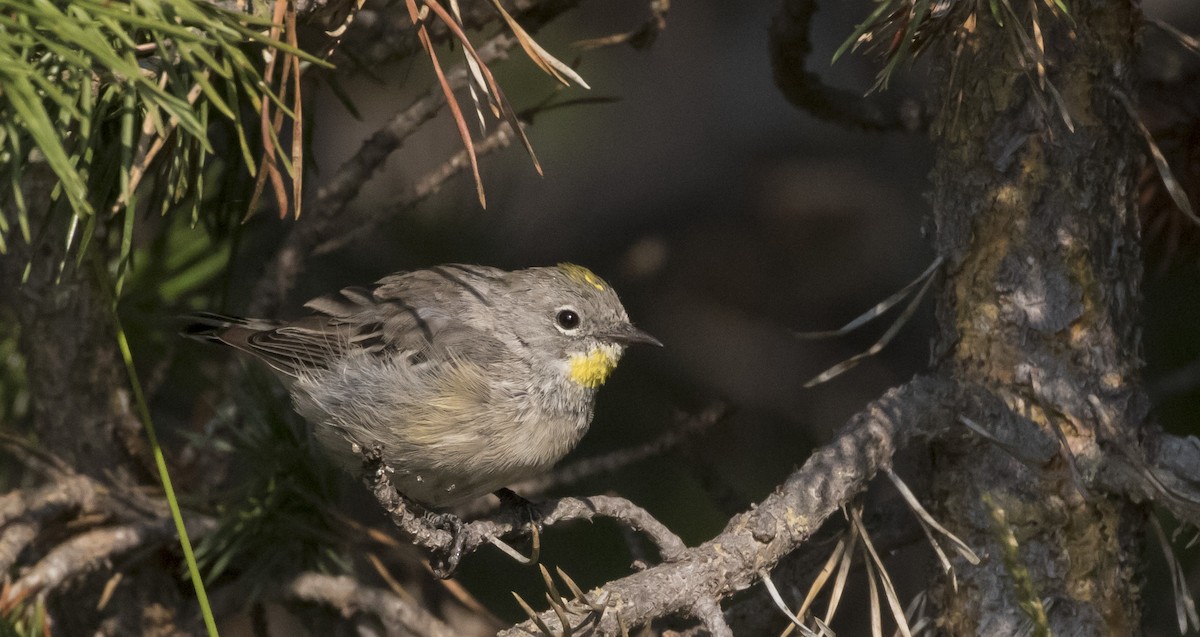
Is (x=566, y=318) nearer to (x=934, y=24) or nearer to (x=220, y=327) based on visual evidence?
(x=220, y=327)

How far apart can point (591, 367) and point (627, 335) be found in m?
0.14

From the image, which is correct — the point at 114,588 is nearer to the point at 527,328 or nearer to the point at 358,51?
the point at 527,328

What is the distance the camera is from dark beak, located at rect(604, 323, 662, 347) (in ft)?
10.8

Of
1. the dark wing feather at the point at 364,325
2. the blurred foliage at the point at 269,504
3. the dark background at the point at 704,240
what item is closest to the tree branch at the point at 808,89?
the dark background at the point at 704,240

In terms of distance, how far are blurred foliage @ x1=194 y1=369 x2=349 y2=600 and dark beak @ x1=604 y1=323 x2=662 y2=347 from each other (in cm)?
90

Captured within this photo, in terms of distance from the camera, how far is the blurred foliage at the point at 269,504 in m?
2.84

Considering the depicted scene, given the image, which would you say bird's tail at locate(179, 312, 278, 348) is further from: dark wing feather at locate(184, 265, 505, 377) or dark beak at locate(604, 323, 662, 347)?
dark beak at locate(604, 323, 662, 347)

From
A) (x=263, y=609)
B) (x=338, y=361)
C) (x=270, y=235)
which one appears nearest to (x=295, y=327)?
(x=338, y=361)

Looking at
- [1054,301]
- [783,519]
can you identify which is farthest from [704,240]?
[783,519]

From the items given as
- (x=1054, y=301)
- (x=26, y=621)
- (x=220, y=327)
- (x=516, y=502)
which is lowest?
(x=516, y=502)

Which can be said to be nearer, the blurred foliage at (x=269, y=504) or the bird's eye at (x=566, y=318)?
the blurred foliage at (x=269, y=504)

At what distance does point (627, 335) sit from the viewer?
10.9ft

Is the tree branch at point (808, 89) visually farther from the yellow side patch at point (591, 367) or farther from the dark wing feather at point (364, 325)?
the dark wing feather at point (364, 325)

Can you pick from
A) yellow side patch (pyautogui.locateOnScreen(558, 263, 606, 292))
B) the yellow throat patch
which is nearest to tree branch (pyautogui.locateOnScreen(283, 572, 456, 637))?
the yellow throat patch
